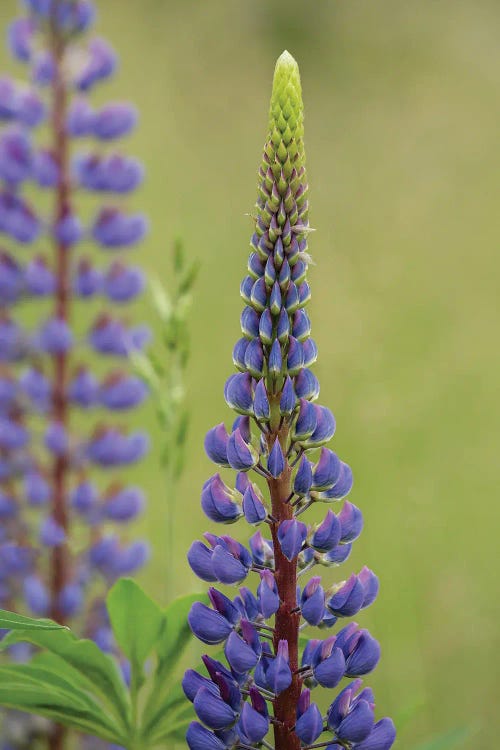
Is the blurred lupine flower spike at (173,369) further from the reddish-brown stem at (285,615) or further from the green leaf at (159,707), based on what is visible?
the reddish-brown stem at (285,615)

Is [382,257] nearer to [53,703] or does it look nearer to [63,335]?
[63,335]

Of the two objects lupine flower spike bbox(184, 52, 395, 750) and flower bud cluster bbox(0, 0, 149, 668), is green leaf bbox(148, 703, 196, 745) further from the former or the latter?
flower bud cluster bbox(0, 0, 149, 668)

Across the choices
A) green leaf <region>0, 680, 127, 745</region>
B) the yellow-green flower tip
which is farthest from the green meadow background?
the yellow-green flower tip

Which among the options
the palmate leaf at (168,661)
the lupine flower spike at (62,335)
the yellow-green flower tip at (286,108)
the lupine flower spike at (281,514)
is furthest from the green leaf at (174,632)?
the lupine flower spike at (62,335)

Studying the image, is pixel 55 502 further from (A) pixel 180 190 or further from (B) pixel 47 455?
(A) pixel 180 190

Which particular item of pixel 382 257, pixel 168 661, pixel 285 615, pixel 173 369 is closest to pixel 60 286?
pixel 173 369

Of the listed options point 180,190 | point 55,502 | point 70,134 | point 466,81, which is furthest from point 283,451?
point 466,81
